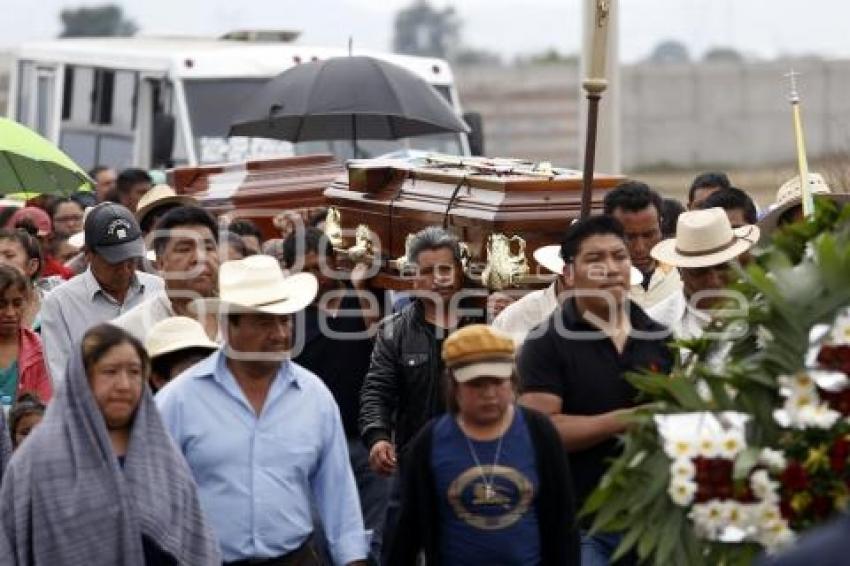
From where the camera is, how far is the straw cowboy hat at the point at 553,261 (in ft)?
34.8

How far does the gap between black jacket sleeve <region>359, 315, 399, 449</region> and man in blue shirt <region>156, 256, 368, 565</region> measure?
152 centimetres

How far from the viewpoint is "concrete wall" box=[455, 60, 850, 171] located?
5038cm

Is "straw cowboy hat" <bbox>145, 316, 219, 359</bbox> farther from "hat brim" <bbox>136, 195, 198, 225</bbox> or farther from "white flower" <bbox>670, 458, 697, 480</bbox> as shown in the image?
"hat brim" <bbox>136, 195, 198, 225</bbox>

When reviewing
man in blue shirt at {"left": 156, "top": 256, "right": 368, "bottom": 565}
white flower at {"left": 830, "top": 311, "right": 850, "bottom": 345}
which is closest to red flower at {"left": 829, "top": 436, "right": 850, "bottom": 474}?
white flower at {"left": 830, "top": 311, "right": 850, "bottom": 345}

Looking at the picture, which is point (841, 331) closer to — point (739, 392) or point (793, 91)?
point (739, 392)

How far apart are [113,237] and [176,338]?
1.84 meters

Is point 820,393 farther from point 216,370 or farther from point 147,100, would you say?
point 147,100

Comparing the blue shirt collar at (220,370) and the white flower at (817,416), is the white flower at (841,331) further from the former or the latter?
A: the blue shirt collar at (220,370)

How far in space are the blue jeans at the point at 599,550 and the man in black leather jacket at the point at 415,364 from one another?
1.46 metres

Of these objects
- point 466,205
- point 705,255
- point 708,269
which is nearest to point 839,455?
point 708,269

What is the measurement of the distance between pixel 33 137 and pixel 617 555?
287 inches

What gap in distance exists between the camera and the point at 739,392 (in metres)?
7.57

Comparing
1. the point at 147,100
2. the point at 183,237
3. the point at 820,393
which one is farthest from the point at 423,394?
the point at 147,100

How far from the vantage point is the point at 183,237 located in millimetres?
11219
